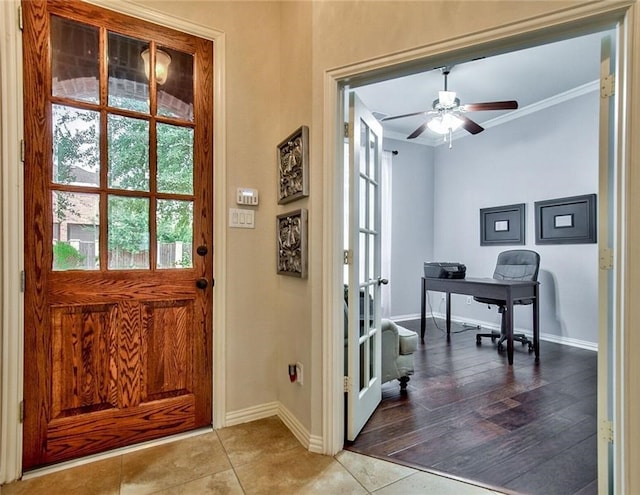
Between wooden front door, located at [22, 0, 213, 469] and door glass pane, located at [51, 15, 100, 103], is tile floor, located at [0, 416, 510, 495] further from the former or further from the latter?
door glass pane, located at [51, 15, 100, 103]

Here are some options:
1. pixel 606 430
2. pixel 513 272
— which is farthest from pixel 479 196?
pixel 606 430

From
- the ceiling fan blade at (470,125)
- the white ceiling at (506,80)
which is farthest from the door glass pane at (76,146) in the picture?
the ceiling fan blade at (470,125)

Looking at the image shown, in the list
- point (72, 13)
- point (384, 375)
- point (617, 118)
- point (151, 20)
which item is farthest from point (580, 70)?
point (72, 13)

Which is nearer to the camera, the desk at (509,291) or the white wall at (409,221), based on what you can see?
the desk at (509,291)

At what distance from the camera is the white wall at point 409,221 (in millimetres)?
5000

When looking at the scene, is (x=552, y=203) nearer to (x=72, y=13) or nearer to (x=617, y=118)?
(x=617, y=118)

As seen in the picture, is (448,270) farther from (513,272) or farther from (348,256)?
(348,256)

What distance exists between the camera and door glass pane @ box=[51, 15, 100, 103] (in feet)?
5.31

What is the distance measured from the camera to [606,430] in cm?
130

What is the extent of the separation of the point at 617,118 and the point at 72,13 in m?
2.44

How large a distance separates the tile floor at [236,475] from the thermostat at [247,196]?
135 cm

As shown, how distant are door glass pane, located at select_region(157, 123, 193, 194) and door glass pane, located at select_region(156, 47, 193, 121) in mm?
88

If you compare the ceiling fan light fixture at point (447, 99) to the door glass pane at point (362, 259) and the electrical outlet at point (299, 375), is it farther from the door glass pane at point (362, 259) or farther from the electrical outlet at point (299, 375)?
the electrical outlet at point (299, 375)

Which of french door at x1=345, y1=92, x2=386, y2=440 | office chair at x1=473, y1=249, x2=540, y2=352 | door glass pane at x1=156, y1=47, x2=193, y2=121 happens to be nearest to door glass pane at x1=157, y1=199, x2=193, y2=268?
door glass pane at x1=156, y1=47, x2=193, y2=121
